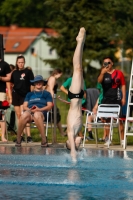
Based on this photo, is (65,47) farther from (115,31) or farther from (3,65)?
(3,65)

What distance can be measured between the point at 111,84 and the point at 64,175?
252 inches

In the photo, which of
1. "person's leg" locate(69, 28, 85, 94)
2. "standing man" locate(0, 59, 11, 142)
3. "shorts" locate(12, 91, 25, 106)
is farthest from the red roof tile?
"person's leg" locate(69, 28, 85, 94)

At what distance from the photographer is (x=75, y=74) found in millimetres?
12125

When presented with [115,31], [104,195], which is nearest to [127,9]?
[115,31]

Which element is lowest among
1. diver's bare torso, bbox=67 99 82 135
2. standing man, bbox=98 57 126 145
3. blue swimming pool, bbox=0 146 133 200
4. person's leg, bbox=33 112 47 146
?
blue swimming pool, bbox=0 146 133 200

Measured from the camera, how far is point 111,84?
17.2 meters

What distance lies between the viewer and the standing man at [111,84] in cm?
1698

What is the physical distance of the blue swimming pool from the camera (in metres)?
9.47

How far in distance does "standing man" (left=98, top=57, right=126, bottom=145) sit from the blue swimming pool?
2604 mm

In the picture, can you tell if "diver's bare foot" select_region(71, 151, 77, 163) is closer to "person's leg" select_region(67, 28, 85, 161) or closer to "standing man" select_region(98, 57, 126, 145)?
"person's leg" select_region(67, 28, 85, 161)

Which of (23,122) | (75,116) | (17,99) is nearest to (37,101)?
(23,122)

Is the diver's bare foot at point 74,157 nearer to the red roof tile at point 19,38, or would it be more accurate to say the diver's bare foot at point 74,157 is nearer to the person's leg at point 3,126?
the person's leg at point 3,126

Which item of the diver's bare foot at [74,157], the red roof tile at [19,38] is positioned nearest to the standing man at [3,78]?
the diver's bare foot at [74,157]

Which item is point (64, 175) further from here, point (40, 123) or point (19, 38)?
point (19, 38)
